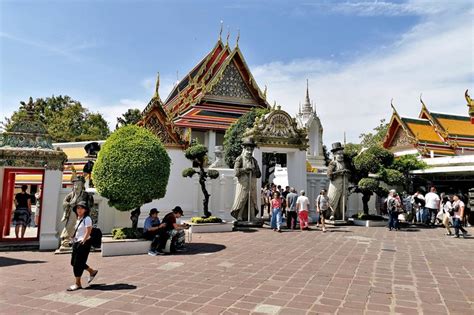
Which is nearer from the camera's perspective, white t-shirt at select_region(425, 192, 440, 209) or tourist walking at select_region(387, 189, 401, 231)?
tourist walking at select_region(387, 189, 401, 231)

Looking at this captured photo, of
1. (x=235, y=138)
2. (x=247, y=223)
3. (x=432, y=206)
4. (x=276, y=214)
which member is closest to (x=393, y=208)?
(x=432, y=206)

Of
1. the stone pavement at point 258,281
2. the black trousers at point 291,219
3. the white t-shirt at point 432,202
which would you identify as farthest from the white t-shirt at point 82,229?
the white t-shirt at point 432,202

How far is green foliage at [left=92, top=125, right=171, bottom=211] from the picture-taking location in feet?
27.0

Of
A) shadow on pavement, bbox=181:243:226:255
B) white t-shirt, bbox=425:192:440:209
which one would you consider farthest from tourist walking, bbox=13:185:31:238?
white t-shirt, bbox=425:192:440:209

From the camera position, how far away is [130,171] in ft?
26.9

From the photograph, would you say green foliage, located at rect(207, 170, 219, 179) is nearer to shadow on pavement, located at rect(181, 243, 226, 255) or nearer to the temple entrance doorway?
shadow on pavement, located at rect(181, 243, 226, 255)

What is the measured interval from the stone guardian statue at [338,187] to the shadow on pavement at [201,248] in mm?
6705

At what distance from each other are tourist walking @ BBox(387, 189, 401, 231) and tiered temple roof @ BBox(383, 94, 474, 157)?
12851mm

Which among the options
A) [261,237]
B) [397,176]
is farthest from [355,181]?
[261,237]

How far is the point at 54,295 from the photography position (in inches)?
202

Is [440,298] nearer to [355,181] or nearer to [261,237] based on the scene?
[261,237]

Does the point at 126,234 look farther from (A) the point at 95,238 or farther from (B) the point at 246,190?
(B) the point at 246,190

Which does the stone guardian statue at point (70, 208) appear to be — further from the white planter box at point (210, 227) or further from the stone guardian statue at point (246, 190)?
the stone guardian statue at point (246, 190)

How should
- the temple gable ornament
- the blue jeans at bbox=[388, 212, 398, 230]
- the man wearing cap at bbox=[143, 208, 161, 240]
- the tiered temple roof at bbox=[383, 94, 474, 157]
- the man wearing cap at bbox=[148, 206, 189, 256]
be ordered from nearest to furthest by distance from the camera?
the man wearing cap at bbox=[148, 206, 189, 256] → the man wearing cap at bbox=[143, 208, 161, 240] → the blue jeans at bbox=[388, 212, 398, 230] → the temple gable ornament → the tiered temple roof at bbox=[383, 94, 474, 157]
